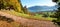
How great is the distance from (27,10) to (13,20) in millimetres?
2650

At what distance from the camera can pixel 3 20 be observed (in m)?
11.6

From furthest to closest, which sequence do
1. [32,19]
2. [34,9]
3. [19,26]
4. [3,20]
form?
[34,9]
[32,19]
[3,20]
[19,26]

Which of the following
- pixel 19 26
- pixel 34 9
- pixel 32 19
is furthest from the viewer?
pixel 34 9

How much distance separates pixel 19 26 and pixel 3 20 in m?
1.15

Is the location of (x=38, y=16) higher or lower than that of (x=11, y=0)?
lower

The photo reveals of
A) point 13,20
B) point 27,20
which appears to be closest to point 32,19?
point 27,20

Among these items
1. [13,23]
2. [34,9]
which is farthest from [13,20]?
[34,9]

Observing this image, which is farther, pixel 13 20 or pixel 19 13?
pixel 19 13

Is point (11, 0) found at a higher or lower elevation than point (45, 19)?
higher

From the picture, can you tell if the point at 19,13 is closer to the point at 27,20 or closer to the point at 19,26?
the point at 27,20

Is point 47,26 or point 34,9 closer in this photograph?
point 47,26

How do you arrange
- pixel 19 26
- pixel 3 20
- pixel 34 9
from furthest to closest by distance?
pixel 34 9
pixel 3 20
pixel 19 26

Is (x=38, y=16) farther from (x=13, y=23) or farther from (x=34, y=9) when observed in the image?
(x=13, y=23)

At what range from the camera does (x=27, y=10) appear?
1416 centimetres
